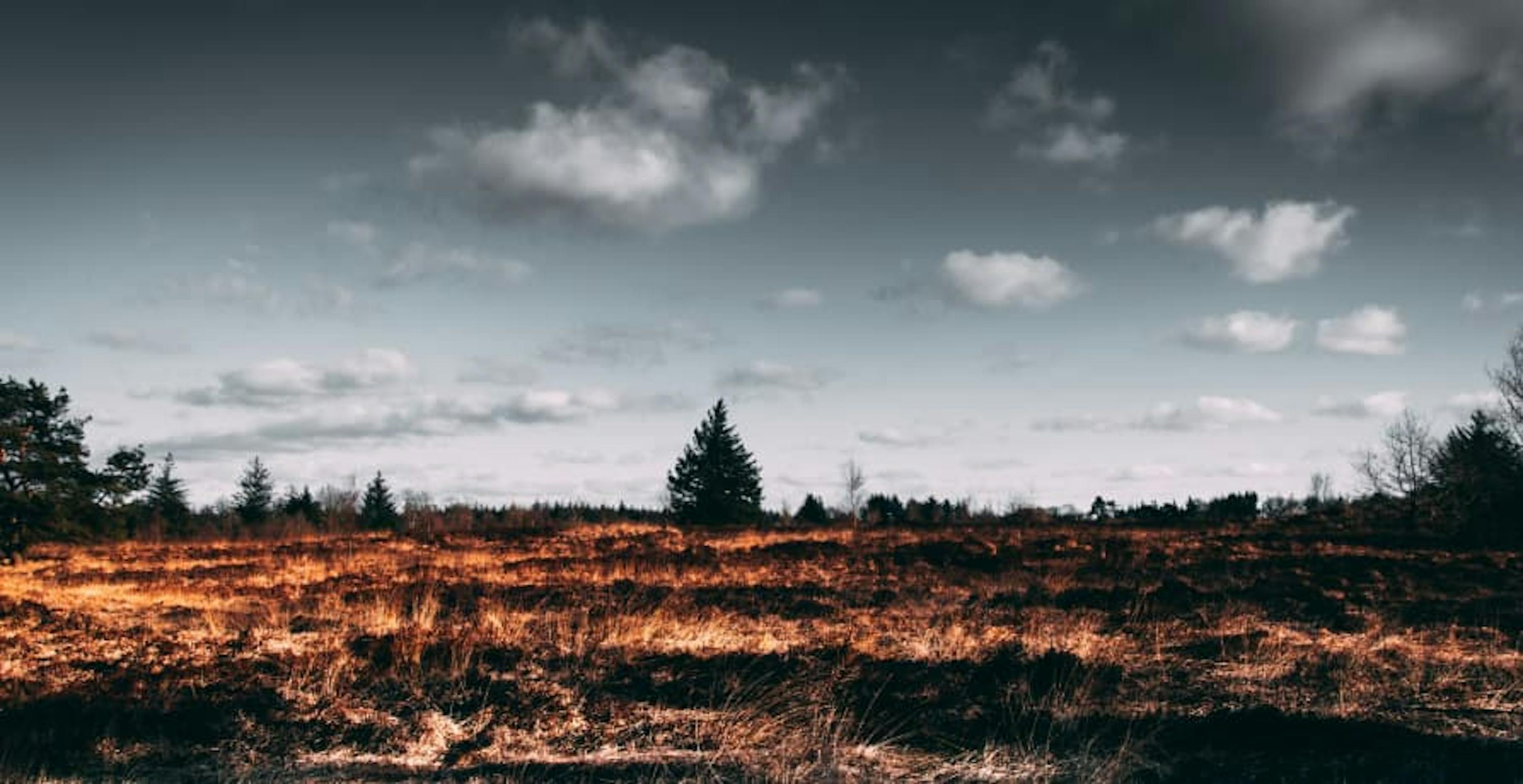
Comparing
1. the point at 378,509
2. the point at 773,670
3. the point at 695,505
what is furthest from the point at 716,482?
the point at 773,670

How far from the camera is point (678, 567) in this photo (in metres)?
21.5

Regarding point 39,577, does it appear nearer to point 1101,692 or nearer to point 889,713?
point 889,713

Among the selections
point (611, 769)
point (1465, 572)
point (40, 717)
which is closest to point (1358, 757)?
point (611, 769)

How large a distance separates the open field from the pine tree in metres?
35.4

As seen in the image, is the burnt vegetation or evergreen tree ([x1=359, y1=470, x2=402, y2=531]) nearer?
the burnt vegetation

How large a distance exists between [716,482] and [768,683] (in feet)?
146

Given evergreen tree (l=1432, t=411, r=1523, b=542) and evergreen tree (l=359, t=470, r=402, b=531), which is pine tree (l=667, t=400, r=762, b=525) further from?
evergreen tree (l=1432, t=411, r=1523, b=542)

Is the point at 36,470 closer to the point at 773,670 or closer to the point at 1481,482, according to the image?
the point at 773,670

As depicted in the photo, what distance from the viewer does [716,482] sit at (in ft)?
173

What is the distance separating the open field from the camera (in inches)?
253

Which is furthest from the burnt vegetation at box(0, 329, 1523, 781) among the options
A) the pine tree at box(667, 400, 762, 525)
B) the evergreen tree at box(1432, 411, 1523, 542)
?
the pine tree at box(667, 400, 762, 525)

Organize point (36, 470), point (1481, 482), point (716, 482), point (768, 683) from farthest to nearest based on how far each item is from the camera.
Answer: point (716, 482) < point (1481, 482) < point (36, 470) < point (768, 683)

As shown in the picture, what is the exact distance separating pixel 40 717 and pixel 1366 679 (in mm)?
12385

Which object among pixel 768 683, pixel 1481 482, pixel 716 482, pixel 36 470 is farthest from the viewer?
pixel 716 482
